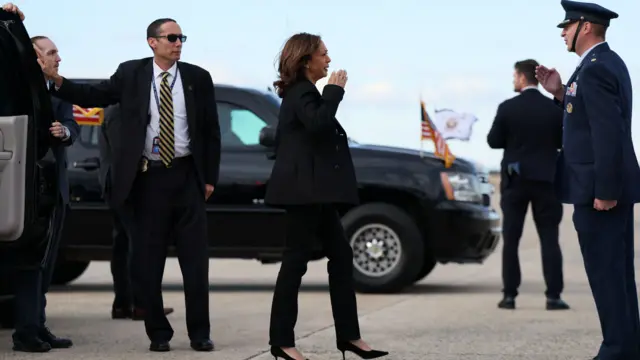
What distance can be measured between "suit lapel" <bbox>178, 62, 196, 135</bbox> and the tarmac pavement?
1.28 m

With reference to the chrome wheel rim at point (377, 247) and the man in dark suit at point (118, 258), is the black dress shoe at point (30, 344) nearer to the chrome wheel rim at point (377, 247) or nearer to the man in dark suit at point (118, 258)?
the man in dark suit at point (118, 258)

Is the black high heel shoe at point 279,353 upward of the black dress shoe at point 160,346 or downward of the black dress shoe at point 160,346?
upward

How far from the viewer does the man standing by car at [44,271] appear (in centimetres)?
843

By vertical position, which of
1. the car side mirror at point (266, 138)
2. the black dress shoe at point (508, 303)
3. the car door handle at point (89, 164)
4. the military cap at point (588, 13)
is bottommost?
the black dress shoe at point (508, 303)

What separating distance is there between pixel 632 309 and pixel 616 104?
1.00 meters

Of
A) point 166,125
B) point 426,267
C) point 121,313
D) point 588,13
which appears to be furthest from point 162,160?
point 426,267

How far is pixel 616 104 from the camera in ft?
23.1

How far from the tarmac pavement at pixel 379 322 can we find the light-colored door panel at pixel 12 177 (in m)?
1.30

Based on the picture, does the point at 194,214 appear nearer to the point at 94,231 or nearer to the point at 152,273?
the point at 152,273

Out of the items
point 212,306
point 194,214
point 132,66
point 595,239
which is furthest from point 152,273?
point 212,306

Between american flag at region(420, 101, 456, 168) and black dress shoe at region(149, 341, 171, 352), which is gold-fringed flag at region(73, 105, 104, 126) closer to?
american flag at region(420, 101, 456, 168)

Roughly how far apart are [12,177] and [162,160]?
4.99ft

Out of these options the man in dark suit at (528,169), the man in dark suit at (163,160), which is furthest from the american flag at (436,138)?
the man in dark suit at (163,160)

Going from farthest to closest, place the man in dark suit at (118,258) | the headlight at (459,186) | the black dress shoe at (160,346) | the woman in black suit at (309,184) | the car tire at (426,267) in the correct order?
1. the car tire at (426,267)
2. the headlight at (459,186)
3. the man in dark suit at (118,258)
4. the black dress shoe at (160,346)
5. the woman in black suit at (309,184)
